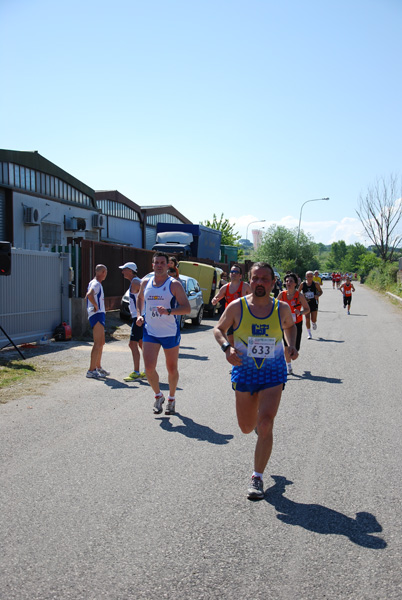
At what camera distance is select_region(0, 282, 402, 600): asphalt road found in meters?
3.26

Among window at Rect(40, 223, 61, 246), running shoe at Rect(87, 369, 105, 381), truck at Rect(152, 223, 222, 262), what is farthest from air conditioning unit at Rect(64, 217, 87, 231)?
running shoe at Rect(87, 369, 105, 381)

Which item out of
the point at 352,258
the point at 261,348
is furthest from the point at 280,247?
the point at 352,258

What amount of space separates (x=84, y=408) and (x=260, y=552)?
440 cm

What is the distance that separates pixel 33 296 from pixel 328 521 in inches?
437

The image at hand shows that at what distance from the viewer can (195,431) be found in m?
6.43

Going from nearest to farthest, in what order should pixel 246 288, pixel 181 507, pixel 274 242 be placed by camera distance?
pixel 181 507, pixel 246 288, pixel 274 242

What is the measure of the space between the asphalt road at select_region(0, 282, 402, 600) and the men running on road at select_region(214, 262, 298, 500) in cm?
58

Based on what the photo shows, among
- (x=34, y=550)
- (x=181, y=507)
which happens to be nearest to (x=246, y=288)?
(x=181, y=507)

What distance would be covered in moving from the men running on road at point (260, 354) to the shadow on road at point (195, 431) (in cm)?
134

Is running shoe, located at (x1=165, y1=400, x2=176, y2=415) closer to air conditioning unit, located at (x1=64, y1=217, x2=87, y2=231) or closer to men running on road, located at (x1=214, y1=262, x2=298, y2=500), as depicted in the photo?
men running on road, located at (x1=214, y1=262, x2=298, y2=500)

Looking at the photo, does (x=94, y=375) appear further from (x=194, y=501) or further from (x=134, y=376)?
(x=194, y=501)

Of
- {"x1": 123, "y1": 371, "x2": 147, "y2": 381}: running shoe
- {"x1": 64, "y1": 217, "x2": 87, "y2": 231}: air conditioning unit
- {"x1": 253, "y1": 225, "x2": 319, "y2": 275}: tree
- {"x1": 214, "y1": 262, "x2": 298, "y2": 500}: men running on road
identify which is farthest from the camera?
{"x1": 253, "y1": 225, "x2": 319, "y2": 275}: tree

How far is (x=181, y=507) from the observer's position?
4.27m

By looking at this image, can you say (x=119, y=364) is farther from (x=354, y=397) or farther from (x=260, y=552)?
(x=260, y=552)
